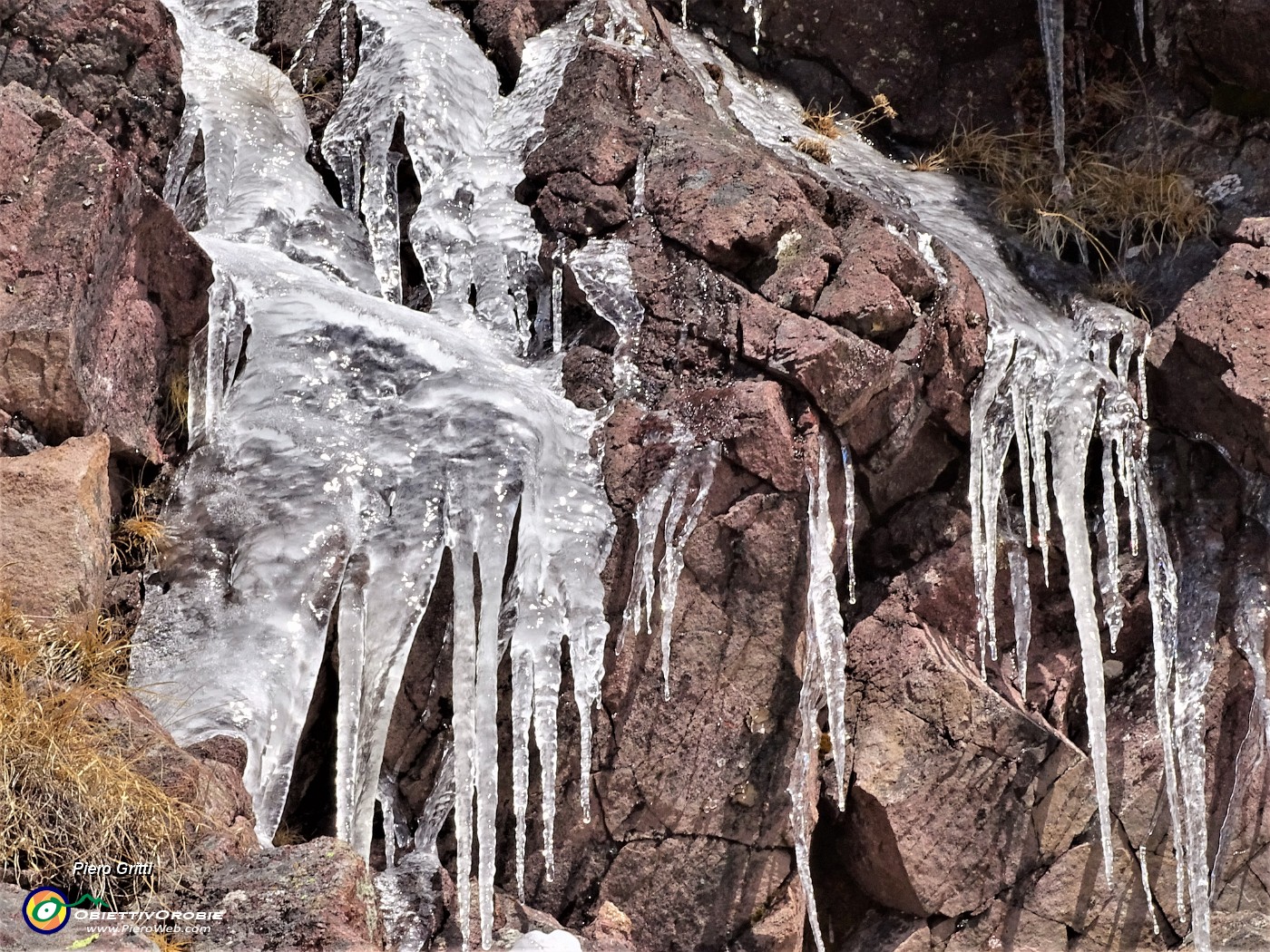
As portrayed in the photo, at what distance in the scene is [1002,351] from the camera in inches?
247

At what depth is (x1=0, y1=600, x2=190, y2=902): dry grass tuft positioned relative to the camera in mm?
3801

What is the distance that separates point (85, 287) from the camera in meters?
5.12

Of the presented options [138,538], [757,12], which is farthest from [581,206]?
[757,12]

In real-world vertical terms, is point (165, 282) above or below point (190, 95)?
below

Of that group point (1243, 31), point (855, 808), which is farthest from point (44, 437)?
point (1243, 31)

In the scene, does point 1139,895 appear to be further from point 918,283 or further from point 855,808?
point 918,283

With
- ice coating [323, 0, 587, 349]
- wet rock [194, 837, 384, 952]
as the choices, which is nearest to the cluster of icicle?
ice coating [323, 0, 587, 349]

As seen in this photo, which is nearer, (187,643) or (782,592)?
(187,643)

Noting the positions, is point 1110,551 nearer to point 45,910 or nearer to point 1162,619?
point 1162,619

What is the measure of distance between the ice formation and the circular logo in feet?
7.93

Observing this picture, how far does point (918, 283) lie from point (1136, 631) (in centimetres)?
189

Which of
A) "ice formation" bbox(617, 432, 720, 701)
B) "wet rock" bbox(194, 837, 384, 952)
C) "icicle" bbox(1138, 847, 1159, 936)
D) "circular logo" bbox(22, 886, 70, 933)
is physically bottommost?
"circular logo" bbox(22, 886, 70, 933)

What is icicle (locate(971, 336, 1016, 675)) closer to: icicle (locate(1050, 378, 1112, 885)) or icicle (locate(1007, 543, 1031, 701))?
icicle (locate(1007, 543, 1031, 701))

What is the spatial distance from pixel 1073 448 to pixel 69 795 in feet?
13.9
